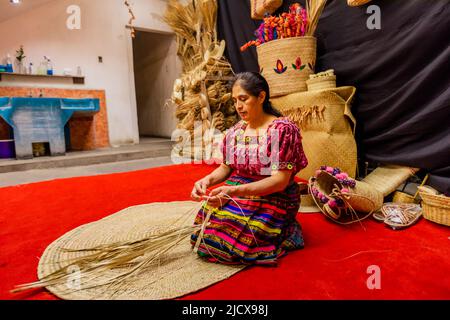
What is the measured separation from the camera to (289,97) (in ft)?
8.77

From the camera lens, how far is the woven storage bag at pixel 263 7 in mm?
3207

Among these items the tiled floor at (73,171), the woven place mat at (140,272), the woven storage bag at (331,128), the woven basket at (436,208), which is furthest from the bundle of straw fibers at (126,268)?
the tiled floor at (73,171)

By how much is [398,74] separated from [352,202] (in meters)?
1.03

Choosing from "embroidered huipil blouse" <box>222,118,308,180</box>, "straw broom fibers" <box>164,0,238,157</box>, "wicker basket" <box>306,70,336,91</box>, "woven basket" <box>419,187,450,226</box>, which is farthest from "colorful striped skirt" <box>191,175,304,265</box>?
"straw broom fibers" <box>164,0,238,157</box>

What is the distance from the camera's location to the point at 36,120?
4.00 metres

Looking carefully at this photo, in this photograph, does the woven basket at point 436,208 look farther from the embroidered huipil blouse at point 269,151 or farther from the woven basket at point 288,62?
the woven basket at point 288,62

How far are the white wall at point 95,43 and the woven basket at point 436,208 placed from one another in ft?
15.2

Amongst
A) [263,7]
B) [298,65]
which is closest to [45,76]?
[263,7]

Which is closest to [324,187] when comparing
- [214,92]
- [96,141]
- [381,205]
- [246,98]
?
[381,205]

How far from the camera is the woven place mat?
1.11 meters

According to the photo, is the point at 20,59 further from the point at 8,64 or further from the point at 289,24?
the point at 289,24

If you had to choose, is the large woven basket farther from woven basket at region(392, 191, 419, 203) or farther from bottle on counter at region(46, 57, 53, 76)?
bottle on counter at region(46, 57, 53, 76)
